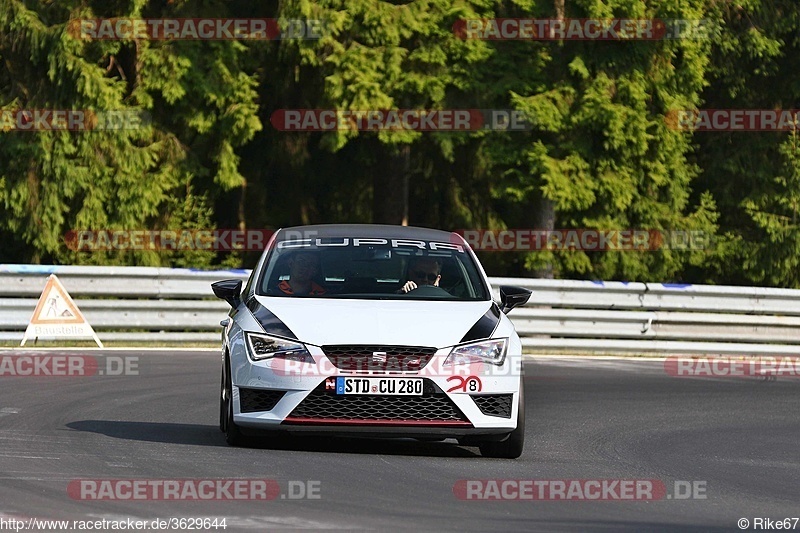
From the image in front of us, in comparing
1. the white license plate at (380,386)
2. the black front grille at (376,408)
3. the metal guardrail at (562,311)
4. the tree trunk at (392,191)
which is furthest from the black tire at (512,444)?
the tree trunk at (392,191)

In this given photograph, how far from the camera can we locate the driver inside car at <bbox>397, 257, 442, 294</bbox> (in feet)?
36.7

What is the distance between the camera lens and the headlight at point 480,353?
9984 millimetres

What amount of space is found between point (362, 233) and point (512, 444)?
7.15 ft

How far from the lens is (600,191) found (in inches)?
1048

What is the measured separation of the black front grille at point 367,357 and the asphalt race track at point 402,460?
58 centimetres

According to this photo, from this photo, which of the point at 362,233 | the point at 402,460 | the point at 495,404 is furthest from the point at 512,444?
the point at 362,233

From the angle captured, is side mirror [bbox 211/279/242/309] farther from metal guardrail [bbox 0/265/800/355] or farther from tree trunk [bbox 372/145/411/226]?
tree trunk [bbox 372/145/411/226]

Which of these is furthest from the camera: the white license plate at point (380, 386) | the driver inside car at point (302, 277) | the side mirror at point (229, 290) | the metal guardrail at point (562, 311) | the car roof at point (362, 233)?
the metal guardrail at point (562, 311)

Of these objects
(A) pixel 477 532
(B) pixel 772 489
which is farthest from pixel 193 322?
(A) pixel 477 532

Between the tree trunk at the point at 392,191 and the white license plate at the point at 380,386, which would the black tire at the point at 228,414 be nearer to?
the white license plate at the point at 380,386

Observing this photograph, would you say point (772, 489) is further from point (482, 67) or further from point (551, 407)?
point (482, 67)

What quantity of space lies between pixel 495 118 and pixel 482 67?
89 cm

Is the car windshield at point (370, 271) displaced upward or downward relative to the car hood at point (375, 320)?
upward

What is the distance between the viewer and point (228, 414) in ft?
34.0
